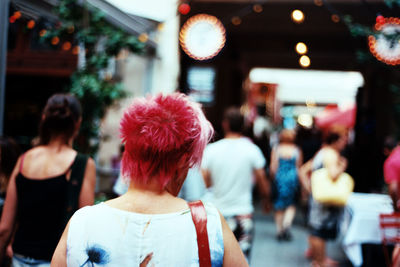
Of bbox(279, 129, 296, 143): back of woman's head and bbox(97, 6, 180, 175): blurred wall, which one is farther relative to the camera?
bbox(97, 6, 180, 175): blurred wall

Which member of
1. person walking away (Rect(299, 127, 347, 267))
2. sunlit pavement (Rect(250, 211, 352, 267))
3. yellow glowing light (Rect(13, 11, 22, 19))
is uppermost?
yellow glowing light (Rect(13, 11, 22, 19))

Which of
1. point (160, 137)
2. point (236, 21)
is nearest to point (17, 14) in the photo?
point (160, 137)

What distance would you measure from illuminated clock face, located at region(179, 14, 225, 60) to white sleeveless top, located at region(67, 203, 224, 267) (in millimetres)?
7146

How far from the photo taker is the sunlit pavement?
275 inches

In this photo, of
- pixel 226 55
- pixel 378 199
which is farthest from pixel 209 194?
pixel 226 55

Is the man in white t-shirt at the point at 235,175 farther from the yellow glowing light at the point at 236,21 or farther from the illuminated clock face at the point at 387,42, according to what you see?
the yellow glowing light at the point at 236,21

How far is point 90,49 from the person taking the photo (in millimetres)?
5406

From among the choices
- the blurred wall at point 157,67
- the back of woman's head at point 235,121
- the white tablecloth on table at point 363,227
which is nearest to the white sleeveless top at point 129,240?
the back of woman's head at point 235,121

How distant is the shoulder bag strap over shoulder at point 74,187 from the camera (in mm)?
2723

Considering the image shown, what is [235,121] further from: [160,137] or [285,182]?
[285,182]

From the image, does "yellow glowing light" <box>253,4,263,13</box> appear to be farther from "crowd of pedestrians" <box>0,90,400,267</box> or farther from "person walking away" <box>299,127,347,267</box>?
"crowd of pedestrians" <box>0,90,400,267</box>

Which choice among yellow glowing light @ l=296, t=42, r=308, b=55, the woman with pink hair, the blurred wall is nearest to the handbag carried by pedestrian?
the blurred wall

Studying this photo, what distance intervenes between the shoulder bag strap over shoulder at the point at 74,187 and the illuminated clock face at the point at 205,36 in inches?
241

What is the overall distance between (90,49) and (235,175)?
223 cm
